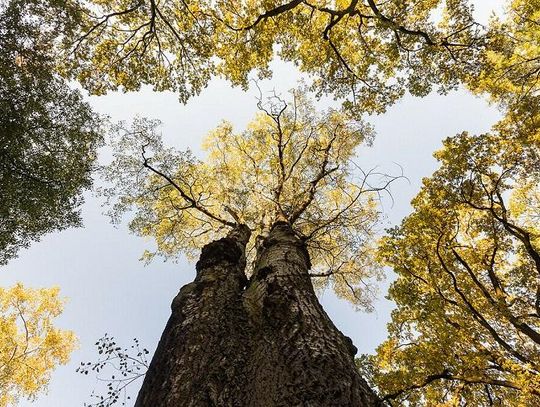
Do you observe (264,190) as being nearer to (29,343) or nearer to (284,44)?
(284,44)

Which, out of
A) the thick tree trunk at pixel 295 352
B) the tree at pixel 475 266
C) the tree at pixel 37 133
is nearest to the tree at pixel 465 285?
the tree at pixel 475 266

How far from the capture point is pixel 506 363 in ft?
19.0

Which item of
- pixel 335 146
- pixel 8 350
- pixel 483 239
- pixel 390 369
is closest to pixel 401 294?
pixel 390 369

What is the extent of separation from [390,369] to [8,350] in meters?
14.4

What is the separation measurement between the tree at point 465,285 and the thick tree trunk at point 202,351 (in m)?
4.23

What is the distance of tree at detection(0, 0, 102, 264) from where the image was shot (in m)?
6.20

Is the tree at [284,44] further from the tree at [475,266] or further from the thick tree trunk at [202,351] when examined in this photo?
the thick tree trunk at [202,351]

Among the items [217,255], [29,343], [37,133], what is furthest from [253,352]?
[29,343]

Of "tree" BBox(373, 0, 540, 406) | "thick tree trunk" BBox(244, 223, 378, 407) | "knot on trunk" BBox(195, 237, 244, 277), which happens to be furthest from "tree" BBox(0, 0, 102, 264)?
"tree" BBox(373, 0, 540, 406)

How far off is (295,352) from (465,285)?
688 cm

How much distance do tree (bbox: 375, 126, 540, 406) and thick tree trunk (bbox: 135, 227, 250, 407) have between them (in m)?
4.23

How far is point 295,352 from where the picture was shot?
265 centimetres

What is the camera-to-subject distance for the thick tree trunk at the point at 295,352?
2230 mm

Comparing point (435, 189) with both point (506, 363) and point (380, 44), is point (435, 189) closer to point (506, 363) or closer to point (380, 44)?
point (506, 363)
